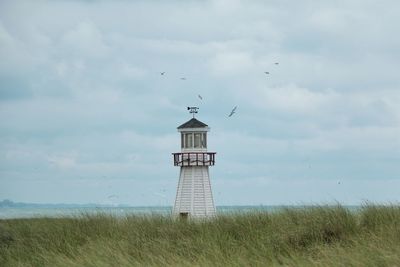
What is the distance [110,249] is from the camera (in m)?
12.3

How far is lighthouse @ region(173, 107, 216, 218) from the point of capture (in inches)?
936

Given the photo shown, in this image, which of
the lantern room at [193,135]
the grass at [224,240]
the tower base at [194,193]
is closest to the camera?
the grass at [224,240]

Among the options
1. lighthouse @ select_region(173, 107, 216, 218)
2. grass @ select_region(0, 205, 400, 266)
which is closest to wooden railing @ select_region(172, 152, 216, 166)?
lighthouse @ select_region(173, 107, 216, 218)

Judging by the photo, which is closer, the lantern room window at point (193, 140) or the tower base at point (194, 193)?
the tower base at point (194, 193)

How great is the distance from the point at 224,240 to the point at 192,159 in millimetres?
11730

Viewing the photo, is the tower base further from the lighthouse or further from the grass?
the grass

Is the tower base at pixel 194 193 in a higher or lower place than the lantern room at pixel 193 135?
lower

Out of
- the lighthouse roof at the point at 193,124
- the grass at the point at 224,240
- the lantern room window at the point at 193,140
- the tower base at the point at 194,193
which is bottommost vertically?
the grass at the point at 224,240

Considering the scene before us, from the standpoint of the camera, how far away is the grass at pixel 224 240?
36.0ft

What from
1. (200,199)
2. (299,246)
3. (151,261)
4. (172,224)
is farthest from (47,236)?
(200,199)

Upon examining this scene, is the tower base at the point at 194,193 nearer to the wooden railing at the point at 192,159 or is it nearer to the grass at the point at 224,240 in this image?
the wooden railing at the point at 192,159

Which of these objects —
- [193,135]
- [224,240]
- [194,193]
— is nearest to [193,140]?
[193,135]

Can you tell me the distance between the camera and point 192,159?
2416 cm

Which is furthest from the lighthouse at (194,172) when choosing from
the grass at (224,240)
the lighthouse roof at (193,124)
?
the grass at (224,240)
